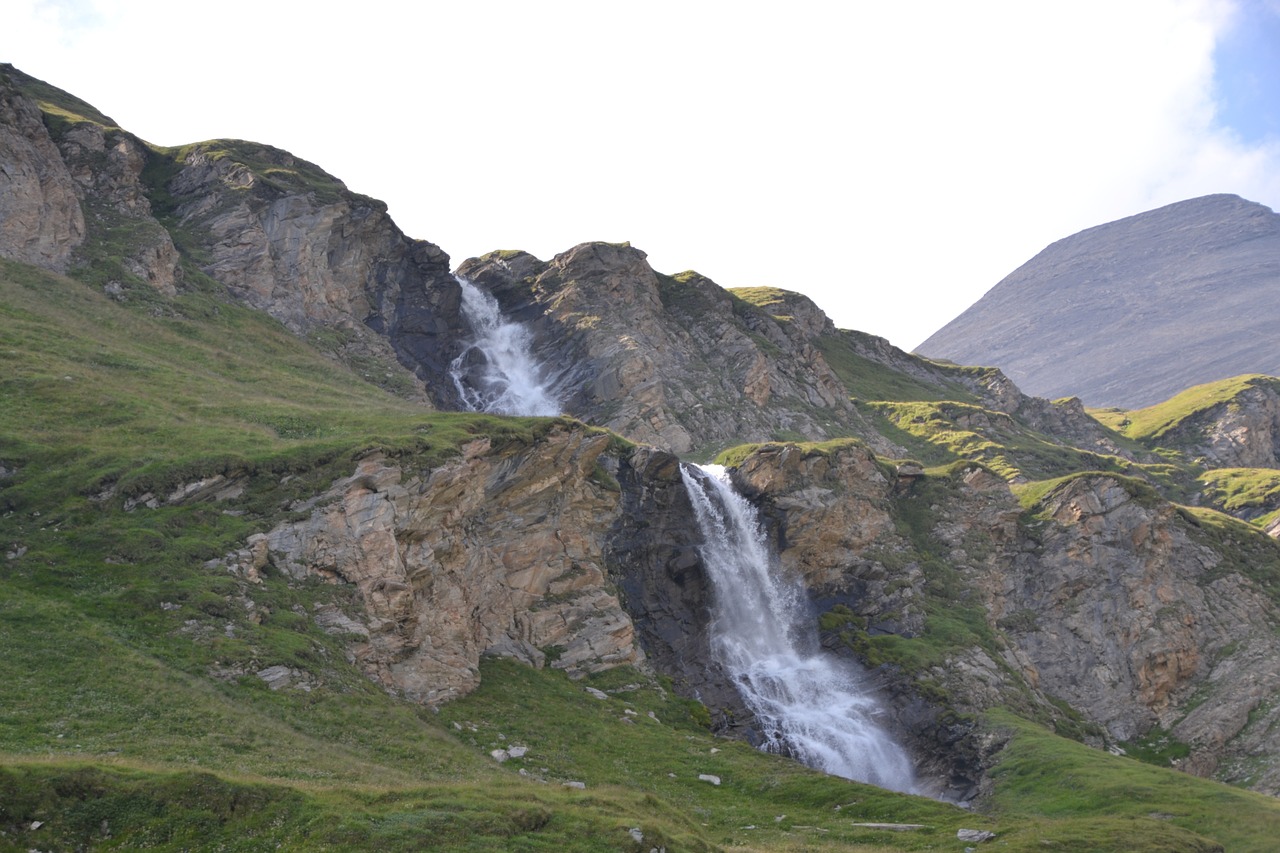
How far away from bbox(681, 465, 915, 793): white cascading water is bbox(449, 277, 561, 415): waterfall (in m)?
32.6

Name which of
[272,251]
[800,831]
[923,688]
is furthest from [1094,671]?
[272,251]

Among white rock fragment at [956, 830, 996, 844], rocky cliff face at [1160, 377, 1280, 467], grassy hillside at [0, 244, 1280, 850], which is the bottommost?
white rock fragment at [956, 830, 996, 844]

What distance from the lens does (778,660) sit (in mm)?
69438

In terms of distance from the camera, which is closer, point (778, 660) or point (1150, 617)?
point (778, 660)

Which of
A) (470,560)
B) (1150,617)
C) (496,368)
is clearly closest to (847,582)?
(1150,617)

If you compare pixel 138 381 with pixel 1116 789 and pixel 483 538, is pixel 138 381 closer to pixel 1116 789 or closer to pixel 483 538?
pixel 483 538

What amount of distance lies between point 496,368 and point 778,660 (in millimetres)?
58285

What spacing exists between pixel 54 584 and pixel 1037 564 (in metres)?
76.0

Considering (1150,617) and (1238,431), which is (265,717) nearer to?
(1150,617)

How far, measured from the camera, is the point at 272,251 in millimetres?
99625

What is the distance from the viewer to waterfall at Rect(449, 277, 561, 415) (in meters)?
108

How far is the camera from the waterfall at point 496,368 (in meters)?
108

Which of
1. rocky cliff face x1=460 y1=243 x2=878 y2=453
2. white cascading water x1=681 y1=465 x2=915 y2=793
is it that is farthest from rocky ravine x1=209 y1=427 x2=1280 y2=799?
rocky cliff face x1=460 y1=243 x2=878 y2=453

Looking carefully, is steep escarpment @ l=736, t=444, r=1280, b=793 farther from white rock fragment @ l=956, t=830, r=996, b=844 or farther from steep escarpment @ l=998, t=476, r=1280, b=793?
white rock fragment @ l=956, t=830, r=996, b=844
